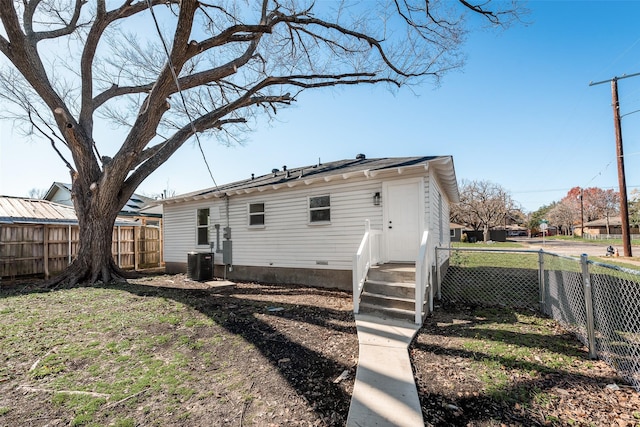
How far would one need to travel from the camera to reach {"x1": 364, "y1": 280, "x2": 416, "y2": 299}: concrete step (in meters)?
5.37

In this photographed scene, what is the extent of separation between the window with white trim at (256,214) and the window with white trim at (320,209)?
6.64ft

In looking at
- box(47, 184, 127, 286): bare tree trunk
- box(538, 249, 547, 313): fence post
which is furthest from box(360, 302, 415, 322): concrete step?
box(47, 184, 127, 286): bare tree trunk

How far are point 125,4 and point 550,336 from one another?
45.9 ft

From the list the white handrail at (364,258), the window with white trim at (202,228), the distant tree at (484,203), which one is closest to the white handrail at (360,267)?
the white handrail at (364,258)

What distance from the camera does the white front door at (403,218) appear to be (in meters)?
6.80

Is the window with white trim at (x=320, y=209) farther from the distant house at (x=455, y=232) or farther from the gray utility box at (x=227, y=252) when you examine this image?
the distant house at (x=455, y=232)

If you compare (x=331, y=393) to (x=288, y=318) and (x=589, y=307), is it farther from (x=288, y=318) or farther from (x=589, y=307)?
(x=589, y=307)

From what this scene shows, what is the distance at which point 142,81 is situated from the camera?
11234mm

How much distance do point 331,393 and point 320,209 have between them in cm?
579

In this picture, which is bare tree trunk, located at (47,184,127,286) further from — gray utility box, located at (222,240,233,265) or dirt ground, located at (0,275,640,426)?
dirt ground, located at (0,275,640,426)

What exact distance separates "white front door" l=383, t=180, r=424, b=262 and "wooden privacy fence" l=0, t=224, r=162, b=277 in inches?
448

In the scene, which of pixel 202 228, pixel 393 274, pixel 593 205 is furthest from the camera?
pixel 593 205

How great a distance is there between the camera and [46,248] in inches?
414

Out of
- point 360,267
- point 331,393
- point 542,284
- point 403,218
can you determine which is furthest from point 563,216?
point 331,393
